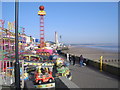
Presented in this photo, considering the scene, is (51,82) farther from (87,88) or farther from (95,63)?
(95,63)

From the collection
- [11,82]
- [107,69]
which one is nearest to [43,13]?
[107,69]

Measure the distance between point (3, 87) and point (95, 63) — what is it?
9.15 m

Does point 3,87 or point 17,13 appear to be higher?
point 17,13

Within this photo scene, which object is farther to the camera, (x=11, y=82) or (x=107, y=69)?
(x=107, y=69)

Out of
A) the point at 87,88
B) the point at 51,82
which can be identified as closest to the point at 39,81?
the point at 51,82

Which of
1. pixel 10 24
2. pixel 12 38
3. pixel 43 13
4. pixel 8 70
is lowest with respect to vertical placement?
pixel 8 70

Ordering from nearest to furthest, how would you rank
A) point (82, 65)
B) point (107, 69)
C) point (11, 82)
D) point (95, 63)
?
point (11, 82), point (107, 69), point (95, 63), point (82, 65)

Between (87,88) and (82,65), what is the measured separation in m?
7.51

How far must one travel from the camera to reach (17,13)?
195 inches

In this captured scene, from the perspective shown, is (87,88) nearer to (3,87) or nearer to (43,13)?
(3,87)

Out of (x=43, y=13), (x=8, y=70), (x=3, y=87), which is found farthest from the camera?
(x=43, y=13)

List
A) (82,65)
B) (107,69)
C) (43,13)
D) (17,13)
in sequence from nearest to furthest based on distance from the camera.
Answer: 1. (17,13)
2. (107,69)
3. (82,65)
4. (43,13)

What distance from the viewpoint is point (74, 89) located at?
12.1 ft

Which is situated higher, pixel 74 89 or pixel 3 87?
pixel 74 89
